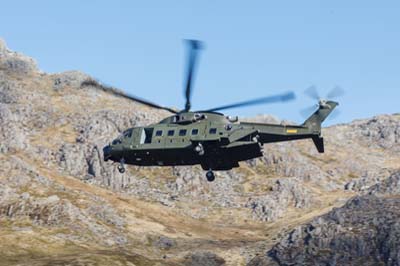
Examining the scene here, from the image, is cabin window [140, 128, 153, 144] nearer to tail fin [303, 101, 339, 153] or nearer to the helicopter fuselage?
the helicopter fuselage

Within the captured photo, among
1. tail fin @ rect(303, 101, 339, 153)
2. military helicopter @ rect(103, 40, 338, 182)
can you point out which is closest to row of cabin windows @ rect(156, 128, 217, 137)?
military helicopter @ rect(103, 40, 338, 182)

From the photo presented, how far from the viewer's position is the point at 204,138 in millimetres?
71000

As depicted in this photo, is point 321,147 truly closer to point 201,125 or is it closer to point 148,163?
point 201,125

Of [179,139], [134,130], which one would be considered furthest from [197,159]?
[134,130]

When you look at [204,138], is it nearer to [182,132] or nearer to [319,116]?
[182,132]

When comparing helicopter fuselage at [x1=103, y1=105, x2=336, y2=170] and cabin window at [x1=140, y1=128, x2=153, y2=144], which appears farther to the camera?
cabin window at [x1=140, y1=128, x2=153, y2=144]

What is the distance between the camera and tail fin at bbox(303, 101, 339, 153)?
7550 centimetres

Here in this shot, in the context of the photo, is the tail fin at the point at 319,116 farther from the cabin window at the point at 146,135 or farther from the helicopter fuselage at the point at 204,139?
the cabin window at the point at 146,135

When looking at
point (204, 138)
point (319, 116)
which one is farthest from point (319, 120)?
point (204, 138)

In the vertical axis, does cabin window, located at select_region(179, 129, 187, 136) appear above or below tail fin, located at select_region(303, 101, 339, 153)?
below

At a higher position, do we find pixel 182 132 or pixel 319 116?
pixel 319 116

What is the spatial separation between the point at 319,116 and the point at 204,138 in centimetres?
1354

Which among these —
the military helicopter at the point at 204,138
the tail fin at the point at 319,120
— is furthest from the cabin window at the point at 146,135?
the tail fin at the point at 319,120

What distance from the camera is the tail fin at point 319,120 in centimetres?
7550
